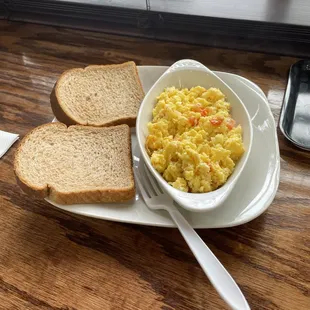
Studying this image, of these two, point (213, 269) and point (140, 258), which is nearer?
point (213, 269)

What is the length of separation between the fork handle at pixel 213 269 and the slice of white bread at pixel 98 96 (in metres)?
0.39

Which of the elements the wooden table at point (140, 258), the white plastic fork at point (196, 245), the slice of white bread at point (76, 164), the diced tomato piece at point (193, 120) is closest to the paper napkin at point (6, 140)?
the wooden table at point (140, 258)

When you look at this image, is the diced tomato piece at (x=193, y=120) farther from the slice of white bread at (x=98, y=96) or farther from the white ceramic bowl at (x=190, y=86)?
the slice of white bread at (x=98, y=96)

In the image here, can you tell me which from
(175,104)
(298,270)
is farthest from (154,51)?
(298,270)

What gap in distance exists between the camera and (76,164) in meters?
0.98

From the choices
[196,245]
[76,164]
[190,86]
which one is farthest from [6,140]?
[196,245]

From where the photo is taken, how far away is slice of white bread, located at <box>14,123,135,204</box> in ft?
2.91

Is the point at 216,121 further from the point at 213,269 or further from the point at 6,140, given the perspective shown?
the point at 6,140

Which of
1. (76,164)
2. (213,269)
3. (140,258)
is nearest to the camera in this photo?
(213,269)

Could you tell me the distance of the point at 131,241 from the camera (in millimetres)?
896

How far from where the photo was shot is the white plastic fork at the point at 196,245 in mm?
703

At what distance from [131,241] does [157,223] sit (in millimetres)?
91

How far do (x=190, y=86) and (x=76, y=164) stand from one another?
0.36 metres

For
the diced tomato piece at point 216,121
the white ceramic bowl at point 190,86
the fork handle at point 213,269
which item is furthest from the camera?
the diced tomato piece at point 216,121
